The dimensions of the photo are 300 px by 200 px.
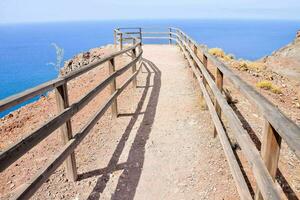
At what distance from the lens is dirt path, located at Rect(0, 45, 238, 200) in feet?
14.1

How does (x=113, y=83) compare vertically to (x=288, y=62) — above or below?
above

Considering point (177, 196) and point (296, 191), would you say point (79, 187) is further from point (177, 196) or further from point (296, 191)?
point (296, 191)

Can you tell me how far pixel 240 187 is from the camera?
10.9 feet

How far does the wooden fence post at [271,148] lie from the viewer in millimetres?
2512

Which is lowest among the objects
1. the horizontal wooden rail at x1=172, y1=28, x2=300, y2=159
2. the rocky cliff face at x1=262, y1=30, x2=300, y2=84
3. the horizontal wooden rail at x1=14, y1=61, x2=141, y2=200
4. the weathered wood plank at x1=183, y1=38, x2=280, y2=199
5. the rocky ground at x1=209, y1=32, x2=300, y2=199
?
the rocky cliff face at x1=262, y1=30, x2=300, y2=84

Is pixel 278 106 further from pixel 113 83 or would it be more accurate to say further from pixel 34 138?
pixel 34 138

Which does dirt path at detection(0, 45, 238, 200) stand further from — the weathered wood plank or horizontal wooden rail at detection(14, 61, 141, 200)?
the weathered wood plank

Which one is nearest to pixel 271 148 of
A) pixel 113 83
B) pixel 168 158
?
pixel 168 158

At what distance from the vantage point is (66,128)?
13.8 ft

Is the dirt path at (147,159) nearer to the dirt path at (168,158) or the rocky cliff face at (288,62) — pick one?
the dirt path at (168,158)

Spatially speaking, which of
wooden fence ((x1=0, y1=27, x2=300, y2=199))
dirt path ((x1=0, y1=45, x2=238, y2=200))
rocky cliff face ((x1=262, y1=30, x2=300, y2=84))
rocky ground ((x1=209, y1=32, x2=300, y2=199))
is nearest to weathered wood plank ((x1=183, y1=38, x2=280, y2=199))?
wooden fence ((x1=0, y1=27, x2=300, y2=199))

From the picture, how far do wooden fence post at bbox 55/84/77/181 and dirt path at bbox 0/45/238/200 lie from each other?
0.49 feet

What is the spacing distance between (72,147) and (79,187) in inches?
24.2

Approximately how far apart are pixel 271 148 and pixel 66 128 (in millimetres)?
2645
